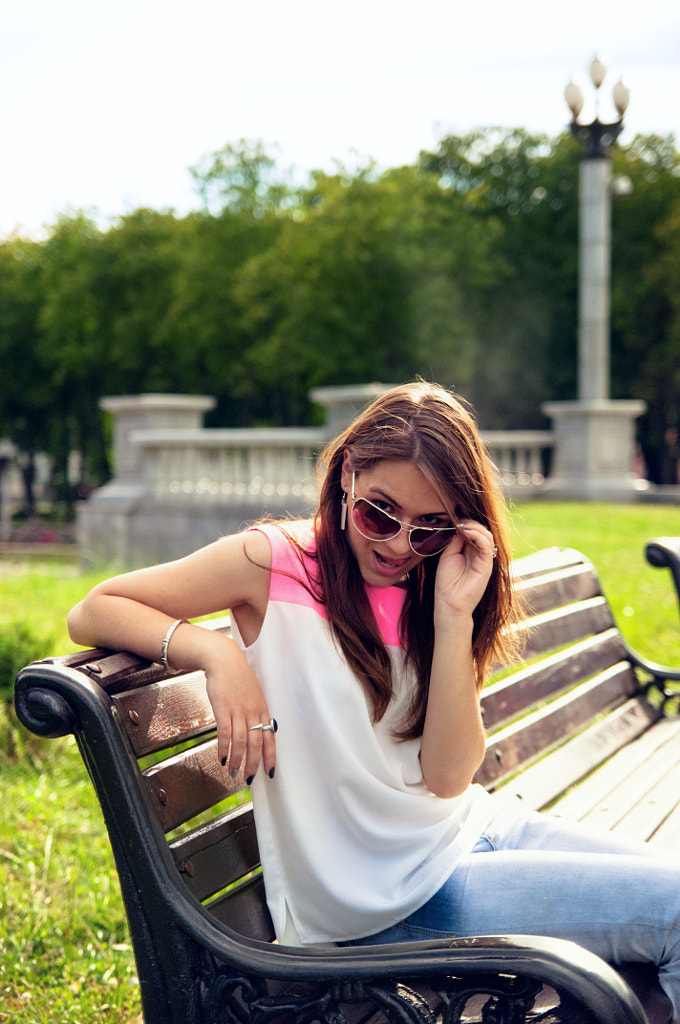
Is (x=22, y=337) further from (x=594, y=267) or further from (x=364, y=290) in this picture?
(x=594, y=267)

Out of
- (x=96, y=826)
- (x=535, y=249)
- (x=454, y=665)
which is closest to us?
(x=454, y=665)

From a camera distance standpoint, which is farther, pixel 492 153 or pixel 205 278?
pixel 492 153

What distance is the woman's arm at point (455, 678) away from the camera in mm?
1953

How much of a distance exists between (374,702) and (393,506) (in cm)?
37

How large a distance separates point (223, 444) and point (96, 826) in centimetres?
1015

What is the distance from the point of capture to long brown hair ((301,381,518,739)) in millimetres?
1919

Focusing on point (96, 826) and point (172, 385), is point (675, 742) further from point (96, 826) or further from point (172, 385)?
point (172, 385)

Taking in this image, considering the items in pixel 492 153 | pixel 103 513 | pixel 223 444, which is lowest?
pixel 103 513

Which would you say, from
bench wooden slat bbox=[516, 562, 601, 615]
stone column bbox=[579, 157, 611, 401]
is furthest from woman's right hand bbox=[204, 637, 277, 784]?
stone column bbox=[579, 157, 611, 401]

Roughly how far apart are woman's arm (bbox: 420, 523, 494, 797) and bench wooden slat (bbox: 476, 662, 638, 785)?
81 centimetres

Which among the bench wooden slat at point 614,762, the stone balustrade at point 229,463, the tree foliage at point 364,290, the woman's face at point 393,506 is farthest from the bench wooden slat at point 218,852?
the tree foliage at point 364,290

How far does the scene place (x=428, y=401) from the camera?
199cm

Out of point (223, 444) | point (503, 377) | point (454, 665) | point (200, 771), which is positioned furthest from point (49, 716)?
point (503, 377)

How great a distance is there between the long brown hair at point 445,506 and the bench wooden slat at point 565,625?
3.05ft
